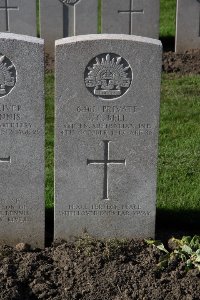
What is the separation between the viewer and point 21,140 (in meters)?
5.29

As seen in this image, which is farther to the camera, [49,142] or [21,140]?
[49,142]

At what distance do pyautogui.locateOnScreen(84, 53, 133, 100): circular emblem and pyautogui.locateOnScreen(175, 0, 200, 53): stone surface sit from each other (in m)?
5.46

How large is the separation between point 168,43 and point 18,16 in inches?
101

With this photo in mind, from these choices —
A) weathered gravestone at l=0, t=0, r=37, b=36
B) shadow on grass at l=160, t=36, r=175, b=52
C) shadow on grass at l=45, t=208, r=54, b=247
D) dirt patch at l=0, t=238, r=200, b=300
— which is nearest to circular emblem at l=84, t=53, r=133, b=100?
dirt patch at l=0, t=238, r=200, b=300

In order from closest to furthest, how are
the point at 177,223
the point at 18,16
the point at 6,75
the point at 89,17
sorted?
the point at 6,75 → the point at 177,223 → the point at 18,16 → the point at 89,17

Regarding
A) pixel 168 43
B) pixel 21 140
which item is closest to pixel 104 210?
→ pixel 21 140

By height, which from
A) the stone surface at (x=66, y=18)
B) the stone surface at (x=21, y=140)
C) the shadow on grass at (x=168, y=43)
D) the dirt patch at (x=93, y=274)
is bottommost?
the dirt patch at (x=93, y=274)

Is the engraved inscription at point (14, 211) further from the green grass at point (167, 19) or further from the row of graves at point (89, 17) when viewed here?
the green grass at point (167, 19)

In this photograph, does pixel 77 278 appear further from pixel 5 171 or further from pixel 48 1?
pixel 48 1

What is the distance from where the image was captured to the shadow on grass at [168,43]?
1117cm

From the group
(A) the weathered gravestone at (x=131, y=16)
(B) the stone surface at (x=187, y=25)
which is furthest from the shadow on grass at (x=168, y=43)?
(A) the weathered gravestone at (x=131, y=16)

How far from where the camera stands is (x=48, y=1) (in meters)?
10.2

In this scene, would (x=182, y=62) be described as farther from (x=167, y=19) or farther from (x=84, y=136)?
(x=84, y=136)

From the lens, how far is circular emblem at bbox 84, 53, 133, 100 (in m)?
5.13
